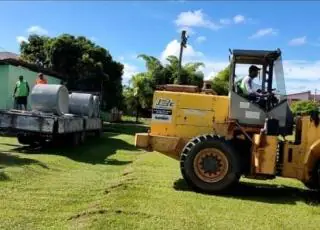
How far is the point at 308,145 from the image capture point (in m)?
10.9

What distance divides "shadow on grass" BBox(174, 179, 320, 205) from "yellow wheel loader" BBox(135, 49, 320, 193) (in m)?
0.29

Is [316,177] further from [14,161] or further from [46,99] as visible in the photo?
[46,99]

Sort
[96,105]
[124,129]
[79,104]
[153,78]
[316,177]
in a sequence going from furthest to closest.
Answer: [153,78] < [124,129] < [96,105] < [79,104] < [316,177]

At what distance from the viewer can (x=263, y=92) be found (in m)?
11.6

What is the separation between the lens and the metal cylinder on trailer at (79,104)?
21812 mm

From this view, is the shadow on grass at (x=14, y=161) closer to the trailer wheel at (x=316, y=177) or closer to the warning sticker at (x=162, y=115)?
the warning sticker at (x=162, y=115)

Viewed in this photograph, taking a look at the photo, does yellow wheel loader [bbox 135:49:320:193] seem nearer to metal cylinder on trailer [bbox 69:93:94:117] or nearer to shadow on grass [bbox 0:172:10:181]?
shadow on grass [bbox 0:172:10:181]

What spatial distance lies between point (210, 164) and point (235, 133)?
3.16 ft

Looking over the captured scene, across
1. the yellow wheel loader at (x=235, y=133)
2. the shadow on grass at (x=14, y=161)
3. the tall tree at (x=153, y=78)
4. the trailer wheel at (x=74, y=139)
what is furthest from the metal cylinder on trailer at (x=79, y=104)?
the tall tree at (x=153, y=78)

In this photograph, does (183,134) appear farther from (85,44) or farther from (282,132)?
(85,44)

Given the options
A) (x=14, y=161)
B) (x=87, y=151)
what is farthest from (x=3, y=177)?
(x=87, y=151)

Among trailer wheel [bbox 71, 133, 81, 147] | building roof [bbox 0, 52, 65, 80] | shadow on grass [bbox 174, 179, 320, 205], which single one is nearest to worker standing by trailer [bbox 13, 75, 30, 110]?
trailer wheel [bbox 71, 133, 81, 147]

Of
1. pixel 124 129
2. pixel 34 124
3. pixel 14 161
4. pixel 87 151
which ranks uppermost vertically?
pixel 34 124

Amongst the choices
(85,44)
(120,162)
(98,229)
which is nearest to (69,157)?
(120,162)
